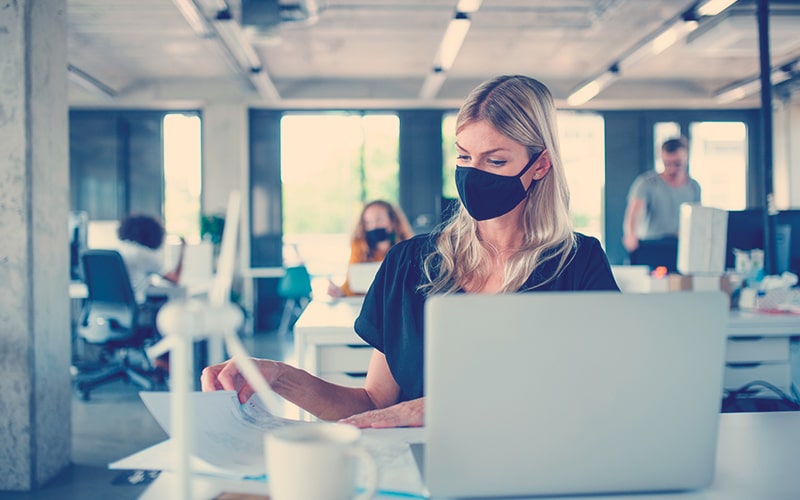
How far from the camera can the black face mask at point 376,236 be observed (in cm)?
466

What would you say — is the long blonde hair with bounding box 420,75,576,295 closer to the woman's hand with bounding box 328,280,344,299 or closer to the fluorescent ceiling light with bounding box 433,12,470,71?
the woman's hand with bounding box 328,280,344,299

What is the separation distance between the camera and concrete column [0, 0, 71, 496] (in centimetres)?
314

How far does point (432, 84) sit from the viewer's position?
26.6ft

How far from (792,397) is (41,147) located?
11.6ft

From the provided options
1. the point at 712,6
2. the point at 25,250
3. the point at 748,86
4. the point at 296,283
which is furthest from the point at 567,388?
the point at 748,86

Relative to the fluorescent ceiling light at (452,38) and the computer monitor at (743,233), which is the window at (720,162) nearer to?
the fluorescent ceiling light at (452,38)

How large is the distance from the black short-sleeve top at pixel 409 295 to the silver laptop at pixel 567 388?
0.64 m

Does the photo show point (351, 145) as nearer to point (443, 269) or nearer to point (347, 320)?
point (347, 320)

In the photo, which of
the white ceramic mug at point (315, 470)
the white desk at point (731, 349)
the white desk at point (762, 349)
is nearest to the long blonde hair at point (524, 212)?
the white ceramic mug at point (315, 470)

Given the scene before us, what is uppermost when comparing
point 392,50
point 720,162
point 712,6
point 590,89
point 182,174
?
point 392,50

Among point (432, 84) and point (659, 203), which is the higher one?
point (432, 84)

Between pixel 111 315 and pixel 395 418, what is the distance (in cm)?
433

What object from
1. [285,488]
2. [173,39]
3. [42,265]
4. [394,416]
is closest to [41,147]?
[42,265]

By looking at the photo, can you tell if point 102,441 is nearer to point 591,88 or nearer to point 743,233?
point 743,233
